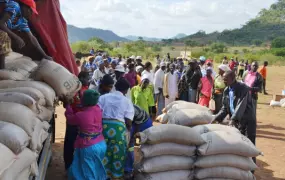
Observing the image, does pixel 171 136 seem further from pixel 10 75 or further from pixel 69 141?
pixel 10 75

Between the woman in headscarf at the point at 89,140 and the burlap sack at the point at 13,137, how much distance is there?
1379mm

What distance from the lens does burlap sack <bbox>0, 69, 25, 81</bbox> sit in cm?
376

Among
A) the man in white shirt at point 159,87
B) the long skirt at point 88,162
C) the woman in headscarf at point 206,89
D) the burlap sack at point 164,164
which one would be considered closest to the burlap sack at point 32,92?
Result: the long skirt at point 88,162

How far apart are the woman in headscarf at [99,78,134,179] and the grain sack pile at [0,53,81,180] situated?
1.69 ft

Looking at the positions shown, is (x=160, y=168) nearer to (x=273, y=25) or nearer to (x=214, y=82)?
(x=214, y=82)

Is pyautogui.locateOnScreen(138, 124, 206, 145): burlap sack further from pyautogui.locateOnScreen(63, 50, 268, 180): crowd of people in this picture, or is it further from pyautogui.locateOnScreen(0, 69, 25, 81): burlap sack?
pyautogui.locateOnScreen(0, 69, 25, 81): burlap sack

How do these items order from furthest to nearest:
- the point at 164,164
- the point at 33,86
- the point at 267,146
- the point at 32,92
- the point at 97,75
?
the point at 97,75 < the point at 267,146 < the point at 164,164 < the point at 33,86 < the point at 32,92

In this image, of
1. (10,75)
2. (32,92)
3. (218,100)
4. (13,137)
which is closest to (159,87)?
(218,100)

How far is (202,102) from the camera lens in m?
8.48

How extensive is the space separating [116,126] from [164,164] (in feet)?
2.37

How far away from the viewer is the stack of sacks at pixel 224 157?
4.55 metres

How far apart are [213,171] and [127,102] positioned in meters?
1.31

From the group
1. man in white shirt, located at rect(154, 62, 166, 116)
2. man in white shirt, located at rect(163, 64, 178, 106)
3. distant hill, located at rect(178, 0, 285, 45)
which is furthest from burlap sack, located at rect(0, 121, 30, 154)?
distant hill, located at rect(178, 0, 285, 45)

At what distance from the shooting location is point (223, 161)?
4578 millimetres
